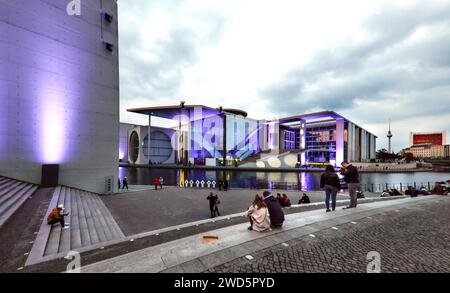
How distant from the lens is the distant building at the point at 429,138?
15707 centimetres

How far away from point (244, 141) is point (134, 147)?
41.0m

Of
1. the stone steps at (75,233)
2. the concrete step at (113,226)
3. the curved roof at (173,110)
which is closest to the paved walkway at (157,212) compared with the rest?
the concrete step at (113,226)

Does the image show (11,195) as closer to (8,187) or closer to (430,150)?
(8,187)

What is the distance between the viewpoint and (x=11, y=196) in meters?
8.97

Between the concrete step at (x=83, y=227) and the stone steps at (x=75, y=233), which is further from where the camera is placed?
the concrete step at (x=83, y=227)

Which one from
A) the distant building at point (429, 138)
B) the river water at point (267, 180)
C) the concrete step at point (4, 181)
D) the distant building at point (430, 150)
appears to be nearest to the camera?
the concrete step at point (4, 181)

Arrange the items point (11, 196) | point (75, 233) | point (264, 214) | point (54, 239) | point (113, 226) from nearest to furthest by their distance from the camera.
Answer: point (264, 214) → point (54, 239) → point (75, 233) → point (113, 226) → point (11, 196)

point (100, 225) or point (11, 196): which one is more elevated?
point (11, 196)

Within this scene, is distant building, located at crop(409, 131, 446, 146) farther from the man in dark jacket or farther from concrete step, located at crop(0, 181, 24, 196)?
concrete step, located at crop(0, 181, 24, 196)

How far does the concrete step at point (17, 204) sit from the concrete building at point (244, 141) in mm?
51484

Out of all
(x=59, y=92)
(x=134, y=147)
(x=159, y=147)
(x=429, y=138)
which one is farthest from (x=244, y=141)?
(x=429, y=138)

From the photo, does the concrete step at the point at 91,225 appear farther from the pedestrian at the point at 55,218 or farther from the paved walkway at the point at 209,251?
the paved walkway at the point at 209,251

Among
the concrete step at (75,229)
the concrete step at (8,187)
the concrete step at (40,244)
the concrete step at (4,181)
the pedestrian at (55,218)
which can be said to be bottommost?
the concrete step at (75,229)
